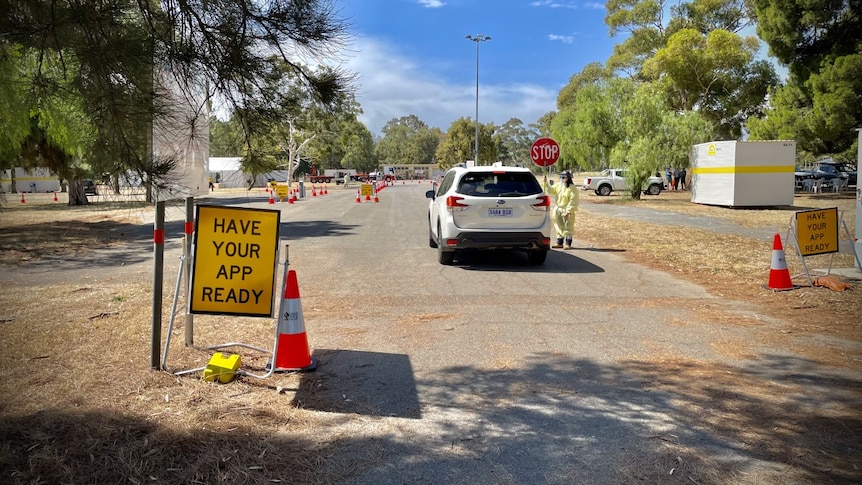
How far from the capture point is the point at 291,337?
18.5 feet

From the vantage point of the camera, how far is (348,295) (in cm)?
917

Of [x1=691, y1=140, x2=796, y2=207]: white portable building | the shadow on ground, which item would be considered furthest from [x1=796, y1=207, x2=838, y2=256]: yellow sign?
[x1=691, y1=140, x2=796, y2=207]: white portable building

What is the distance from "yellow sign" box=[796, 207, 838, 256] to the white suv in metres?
3.82

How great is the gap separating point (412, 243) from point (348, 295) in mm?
6360

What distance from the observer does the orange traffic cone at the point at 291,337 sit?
221 inches

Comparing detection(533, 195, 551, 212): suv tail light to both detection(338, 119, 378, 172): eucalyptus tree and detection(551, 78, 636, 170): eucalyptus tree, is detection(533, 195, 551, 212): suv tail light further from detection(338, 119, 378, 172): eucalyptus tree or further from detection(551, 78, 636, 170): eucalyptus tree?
detection(338, 119, 378, 172): eucalyptus tree

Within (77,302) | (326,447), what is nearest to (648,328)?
(326,447)

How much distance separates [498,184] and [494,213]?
62cm

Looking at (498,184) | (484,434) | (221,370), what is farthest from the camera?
(498,184)

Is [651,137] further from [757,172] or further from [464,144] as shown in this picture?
[464,144]

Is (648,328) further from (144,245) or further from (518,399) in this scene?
(144,245)

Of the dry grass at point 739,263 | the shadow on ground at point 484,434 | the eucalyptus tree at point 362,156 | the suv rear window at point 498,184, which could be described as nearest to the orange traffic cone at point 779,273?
the dry grass at point 739,263

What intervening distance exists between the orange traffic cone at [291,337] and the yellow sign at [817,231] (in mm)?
7918

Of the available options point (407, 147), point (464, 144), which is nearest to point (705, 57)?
point (464, 144)
